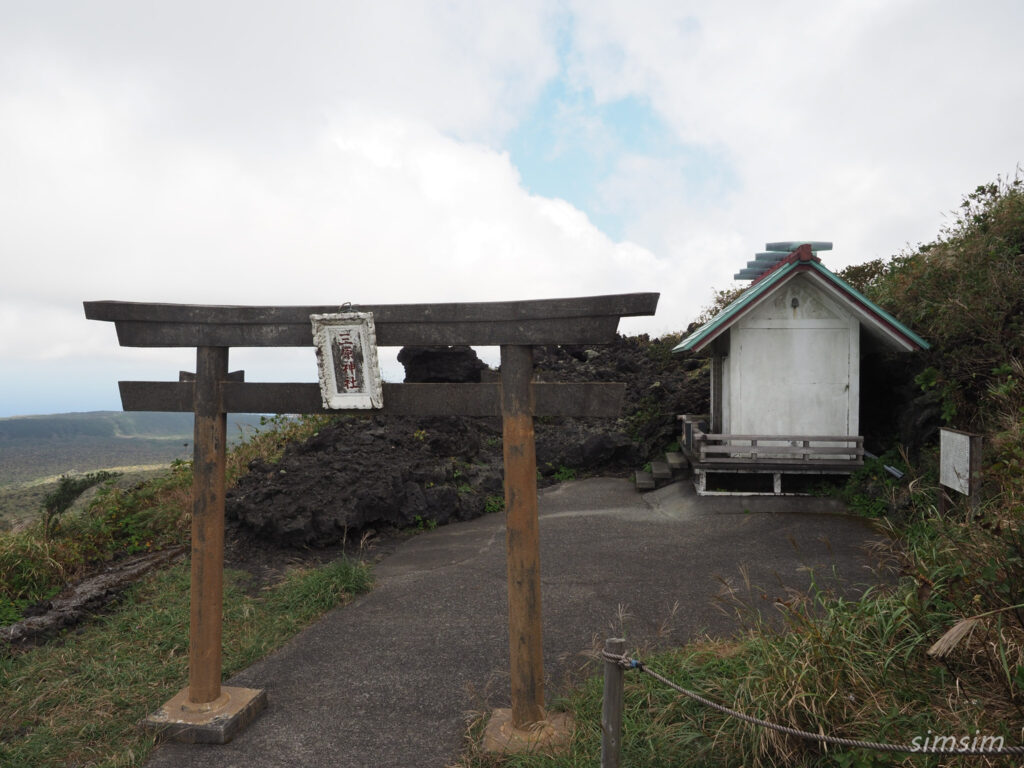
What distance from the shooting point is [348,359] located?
478 centimetres

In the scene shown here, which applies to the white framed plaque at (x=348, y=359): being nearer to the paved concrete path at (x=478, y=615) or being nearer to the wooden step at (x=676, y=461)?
the paved concrete path at (x=478, y=615)

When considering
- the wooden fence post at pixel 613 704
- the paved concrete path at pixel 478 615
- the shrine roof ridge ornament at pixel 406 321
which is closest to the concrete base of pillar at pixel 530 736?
the paved concrete path at pixel 478 615

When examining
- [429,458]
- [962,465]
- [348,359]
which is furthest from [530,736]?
[429,458]

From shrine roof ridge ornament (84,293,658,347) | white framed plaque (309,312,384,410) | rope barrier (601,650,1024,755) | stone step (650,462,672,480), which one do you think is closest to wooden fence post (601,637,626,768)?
rope barrier (601,650,1024,755)

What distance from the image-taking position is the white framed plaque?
15.6 feet

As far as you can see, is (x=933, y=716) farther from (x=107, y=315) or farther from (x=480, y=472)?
(x=480, y=472)

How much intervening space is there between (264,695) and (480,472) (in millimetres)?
7479

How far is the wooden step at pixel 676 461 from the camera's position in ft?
41.4

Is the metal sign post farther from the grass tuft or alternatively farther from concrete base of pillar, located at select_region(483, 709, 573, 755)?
the grass tuft

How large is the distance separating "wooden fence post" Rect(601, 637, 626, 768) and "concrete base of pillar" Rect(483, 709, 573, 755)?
790 millimetres

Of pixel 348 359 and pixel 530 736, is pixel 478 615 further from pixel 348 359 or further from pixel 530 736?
pixel 348 359

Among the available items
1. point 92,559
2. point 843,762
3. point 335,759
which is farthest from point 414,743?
point 92,559

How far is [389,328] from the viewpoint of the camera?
15.6ft

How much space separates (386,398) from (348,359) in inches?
15.5
